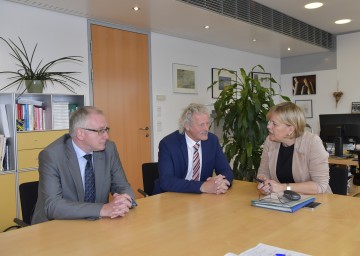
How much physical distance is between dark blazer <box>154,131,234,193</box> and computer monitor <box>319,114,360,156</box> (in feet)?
7.25

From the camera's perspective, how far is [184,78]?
5.66 meters

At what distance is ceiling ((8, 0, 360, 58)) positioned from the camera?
3.88m

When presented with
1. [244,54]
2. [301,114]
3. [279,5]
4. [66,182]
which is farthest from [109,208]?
[244,54]

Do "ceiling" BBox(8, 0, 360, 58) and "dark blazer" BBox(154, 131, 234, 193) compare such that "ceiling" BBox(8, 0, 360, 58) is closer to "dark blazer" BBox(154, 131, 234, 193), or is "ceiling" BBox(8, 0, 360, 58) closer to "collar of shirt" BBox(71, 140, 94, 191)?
"dark blazer" BBox(154, 131, 234, 193)

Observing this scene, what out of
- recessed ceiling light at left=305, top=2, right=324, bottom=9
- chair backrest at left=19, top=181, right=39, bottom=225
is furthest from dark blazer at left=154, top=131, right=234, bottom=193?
recessed ceiling light at left=305, top=2, right=324, bottom=9

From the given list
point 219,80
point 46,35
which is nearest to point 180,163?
point 46,35

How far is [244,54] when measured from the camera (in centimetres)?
688

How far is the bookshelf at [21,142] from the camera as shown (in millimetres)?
3277

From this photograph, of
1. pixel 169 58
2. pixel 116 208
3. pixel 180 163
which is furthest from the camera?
pixel 169 58

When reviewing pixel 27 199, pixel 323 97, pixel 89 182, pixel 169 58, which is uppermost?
pixel 169 58

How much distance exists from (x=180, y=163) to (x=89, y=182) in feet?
2.43

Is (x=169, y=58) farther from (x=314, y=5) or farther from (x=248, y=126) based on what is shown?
(x=314, y=5)

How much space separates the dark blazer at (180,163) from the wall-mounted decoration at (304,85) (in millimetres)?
5129

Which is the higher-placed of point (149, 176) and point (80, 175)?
point (80, 175)
